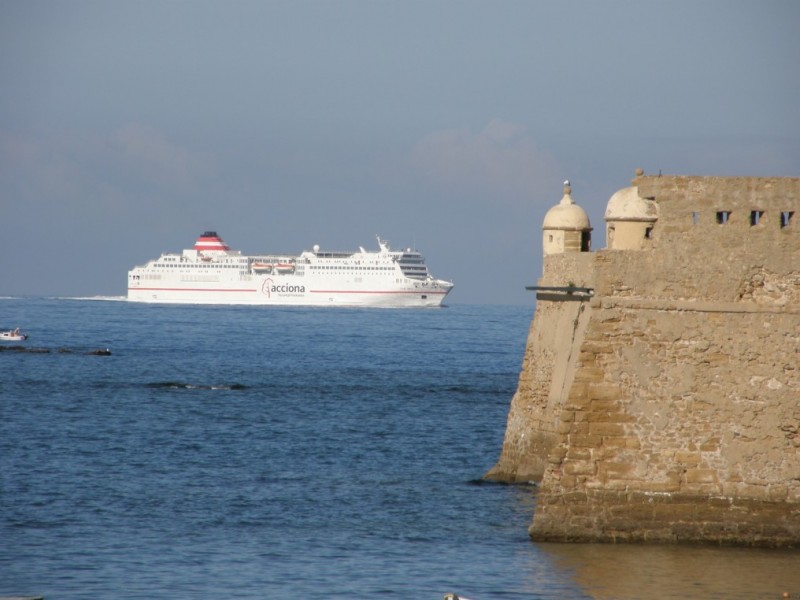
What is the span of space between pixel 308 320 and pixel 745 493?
93.6 m

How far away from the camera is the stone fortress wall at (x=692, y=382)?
1452cm

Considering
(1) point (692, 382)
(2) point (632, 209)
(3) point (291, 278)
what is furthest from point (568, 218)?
(3) point (291, 278)

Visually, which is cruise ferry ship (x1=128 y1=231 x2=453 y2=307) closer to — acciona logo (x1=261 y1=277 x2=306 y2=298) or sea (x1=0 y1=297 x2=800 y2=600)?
acciona logo (x1=261 y1=277 x2=306 y2=298)

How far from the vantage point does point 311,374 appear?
48.2 m

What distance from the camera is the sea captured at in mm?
14219

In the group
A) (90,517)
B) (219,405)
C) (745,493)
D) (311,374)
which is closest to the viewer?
(745,493)

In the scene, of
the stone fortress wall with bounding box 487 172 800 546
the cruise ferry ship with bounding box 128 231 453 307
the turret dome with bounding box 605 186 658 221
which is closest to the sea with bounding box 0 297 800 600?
the stone fortress wall with bounding box 487 172 800 546

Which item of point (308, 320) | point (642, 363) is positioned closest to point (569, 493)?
point (642, 363)

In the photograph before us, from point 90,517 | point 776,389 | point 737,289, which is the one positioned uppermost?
point 737,289

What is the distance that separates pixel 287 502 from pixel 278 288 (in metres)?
111

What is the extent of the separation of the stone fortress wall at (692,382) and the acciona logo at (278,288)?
114898mm

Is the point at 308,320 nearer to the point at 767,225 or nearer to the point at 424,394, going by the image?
the point at 424,394

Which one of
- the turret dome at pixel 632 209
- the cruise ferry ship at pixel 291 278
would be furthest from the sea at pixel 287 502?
the cruise ferry ship at pixel 291 278

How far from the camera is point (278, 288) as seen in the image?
429 ft
